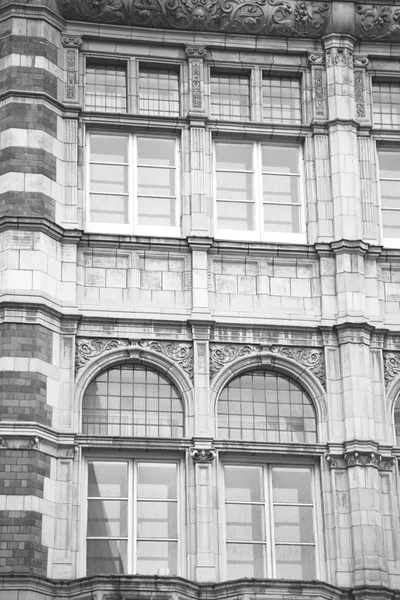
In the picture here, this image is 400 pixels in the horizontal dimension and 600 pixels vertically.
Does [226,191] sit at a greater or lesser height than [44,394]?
greater

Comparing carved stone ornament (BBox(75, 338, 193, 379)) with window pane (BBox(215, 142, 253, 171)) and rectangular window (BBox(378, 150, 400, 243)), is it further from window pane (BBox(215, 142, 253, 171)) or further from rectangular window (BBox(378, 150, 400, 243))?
rectangular window (BBox(378, 150, 400, 243))

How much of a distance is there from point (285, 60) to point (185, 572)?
1083 cm

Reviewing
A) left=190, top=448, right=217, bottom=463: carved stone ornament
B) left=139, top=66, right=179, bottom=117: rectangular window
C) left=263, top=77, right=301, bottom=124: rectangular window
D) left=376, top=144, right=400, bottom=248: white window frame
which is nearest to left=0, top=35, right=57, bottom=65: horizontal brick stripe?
left=139, top=66, right=179, bottom=117: rectangular window

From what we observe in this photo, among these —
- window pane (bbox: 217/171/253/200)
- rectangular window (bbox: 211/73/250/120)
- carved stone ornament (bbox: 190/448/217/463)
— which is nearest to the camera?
carved stone ornament (bbox: 190/448/217/463)

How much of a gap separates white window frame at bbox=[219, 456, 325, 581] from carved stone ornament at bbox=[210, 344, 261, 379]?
1801 millimetres

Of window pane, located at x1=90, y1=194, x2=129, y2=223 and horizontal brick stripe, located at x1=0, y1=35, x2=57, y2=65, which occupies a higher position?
horizontal brick stripe, located at x1=0, y1=35, x2=57, y2=65

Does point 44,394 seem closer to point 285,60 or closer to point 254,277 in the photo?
point 254,277

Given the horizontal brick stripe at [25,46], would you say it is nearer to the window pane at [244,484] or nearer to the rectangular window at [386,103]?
the rectangular window at [386,103]

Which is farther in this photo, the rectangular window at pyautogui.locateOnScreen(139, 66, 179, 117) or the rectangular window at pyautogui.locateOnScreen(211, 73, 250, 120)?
the rectangular window at pyautogui.locateOnScreen(211, 73, 250, 120)

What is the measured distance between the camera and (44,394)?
86.5 ft

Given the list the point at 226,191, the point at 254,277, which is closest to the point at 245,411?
the point at 254,277

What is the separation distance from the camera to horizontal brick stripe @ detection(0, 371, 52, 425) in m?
26.0

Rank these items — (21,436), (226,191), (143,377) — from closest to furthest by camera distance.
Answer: (21,436) → (143,377) → (226,191)

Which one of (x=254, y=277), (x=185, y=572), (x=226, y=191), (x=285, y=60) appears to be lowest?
(x=185, y=572)
